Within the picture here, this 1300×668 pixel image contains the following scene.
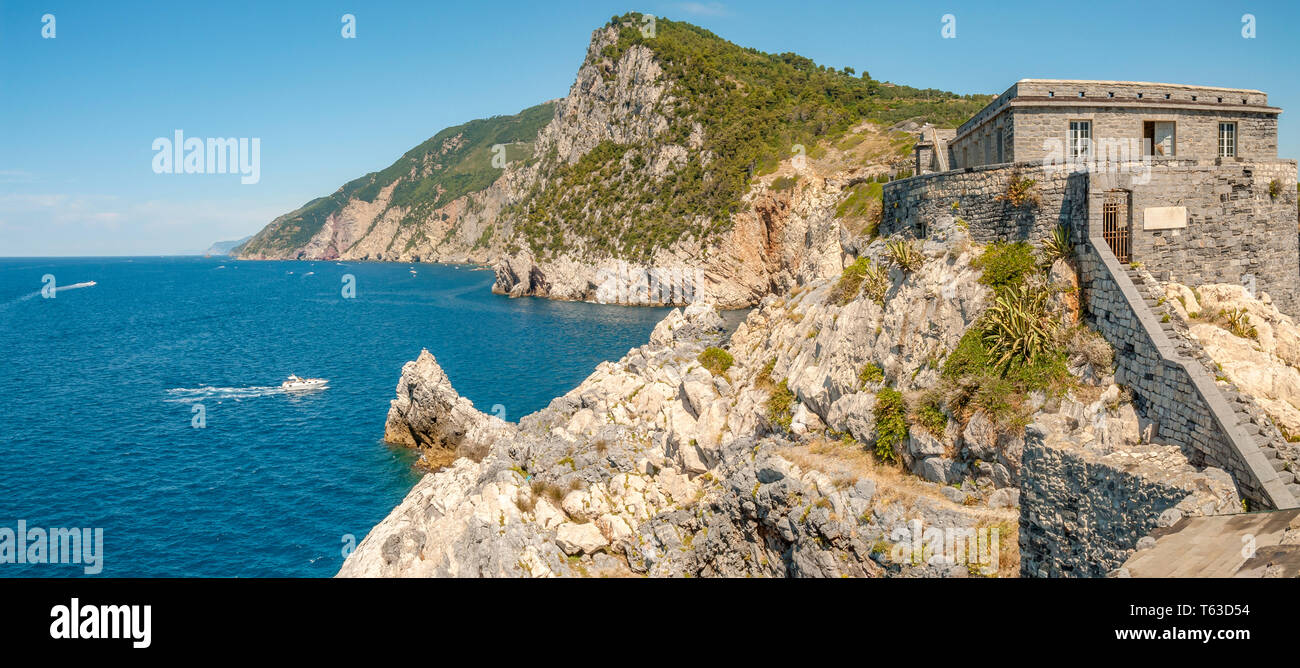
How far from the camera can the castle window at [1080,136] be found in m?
20.2

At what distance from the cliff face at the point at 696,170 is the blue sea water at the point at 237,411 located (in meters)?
10.5

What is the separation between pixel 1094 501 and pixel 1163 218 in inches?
299

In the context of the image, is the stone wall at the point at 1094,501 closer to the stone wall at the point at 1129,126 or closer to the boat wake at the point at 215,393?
the stone wall at the point at 1129,126

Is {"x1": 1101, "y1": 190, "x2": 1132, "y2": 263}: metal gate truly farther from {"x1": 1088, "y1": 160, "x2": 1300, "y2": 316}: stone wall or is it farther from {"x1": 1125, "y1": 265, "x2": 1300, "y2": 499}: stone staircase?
{"x1": 1125, "y1": 265, "x2": 1300, "y2": 499}: stone staircase

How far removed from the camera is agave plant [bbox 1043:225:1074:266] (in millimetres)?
17578

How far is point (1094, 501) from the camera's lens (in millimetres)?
13617

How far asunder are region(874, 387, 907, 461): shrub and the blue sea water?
22.1 m

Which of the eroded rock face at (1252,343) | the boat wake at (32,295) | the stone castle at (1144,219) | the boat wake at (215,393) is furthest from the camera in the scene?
the boat wake at (32,295)

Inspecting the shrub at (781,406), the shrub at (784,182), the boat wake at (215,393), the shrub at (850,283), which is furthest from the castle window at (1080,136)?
the shrub at (784,182)

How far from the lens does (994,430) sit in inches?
647

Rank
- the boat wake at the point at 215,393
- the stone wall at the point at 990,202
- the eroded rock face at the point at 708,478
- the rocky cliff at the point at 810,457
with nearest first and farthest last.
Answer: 1. the rocky cliff at the point at 810,457
2. the stone wall at the point at 990,202
3. the eroded rock face at the point at 708,478
4. the boat wake at the point at 215,393

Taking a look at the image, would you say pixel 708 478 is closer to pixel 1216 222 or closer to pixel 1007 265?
pixel 1007 265

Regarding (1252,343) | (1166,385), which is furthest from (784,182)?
(1166,385)
